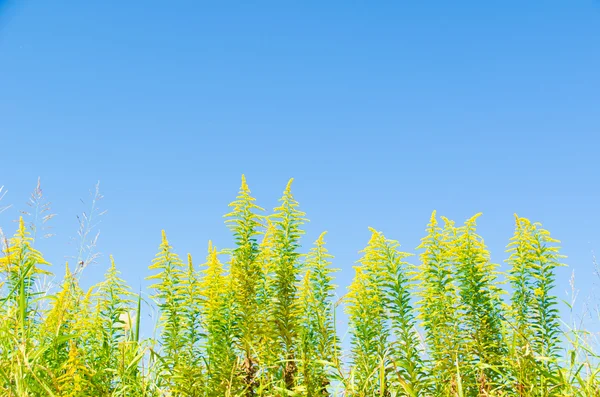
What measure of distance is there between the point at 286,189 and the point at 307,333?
1.29m

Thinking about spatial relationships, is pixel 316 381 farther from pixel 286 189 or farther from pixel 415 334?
pixel 286 189

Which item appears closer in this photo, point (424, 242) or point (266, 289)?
point (266, 289)

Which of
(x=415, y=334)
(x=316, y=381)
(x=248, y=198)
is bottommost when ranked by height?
(x=316, y=381)

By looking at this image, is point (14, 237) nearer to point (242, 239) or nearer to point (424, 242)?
point (242, 239)

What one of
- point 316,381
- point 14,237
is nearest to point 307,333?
point 316,381

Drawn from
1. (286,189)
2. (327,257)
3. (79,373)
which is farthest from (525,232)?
(79,373)

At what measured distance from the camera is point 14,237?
5.25 m

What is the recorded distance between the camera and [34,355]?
3748 mm

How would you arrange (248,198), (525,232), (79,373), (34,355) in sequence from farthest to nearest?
(525,232), (248,198), (79,373), (34,355)

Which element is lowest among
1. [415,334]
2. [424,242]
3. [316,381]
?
[316,381]

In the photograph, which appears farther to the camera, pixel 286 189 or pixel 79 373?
pixel 286 189

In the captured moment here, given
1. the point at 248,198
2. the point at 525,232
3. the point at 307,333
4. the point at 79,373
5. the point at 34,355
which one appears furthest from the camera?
the point at 525,232

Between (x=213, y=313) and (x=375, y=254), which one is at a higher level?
(x=375, y=254)

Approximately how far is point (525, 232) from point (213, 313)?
3.02 metres
